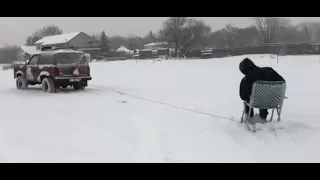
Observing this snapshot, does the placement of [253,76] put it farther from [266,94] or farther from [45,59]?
[45,59]

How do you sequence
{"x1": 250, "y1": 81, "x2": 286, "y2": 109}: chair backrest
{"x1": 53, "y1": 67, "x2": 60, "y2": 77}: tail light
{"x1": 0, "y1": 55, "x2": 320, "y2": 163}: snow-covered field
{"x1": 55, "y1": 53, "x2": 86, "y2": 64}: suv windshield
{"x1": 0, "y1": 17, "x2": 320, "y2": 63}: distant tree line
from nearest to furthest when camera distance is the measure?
{"x1": 0, "y1": 55, "x2": 320, "y2": 163}: snow-covered field
{"x1": 250, "y1": 81, "x2": 286, "y2": 109}: chair backrest
{"x1": 53, "y1": 67, "x2": 60, "y2": 77}: tail light
{"x1": 55, "y1": 53, "x2": 86, "y2": 64}: suv windshield
{"x1": 0, "y1": 17, "x2": 320, "y2": 63}: distant tree line

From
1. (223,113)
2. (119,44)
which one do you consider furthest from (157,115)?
(119,44)

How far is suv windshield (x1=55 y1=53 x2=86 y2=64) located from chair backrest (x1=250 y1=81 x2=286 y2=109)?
8.99 m

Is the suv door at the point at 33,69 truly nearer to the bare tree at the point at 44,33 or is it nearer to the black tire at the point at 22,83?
the black tire at the point at 22,83

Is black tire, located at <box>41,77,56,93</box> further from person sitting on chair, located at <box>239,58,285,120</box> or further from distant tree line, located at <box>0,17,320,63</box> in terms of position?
distant tree line, located at <box>0,17,320,63</box>

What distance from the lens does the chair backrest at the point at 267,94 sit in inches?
259

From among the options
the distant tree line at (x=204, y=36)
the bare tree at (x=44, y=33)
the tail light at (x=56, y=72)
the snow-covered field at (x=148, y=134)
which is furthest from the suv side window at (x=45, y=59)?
the bare tree at (x=44, y=33)

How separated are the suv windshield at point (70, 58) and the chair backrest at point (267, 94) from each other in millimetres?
8985

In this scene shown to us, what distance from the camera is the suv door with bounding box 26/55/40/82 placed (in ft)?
47.2

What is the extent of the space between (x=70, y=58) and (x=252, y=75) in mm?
8975

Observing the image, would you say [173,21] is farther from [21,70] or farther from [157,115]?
[157,115]

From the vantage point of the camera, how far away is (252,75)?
6910mm

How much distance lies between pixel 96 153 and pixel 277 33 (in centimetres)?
9380

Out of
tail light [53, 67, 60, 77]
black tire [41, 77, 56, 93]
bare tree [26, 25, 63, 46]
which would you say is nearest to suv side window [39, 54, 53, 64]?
tail light [53, 67, 60, 77]
